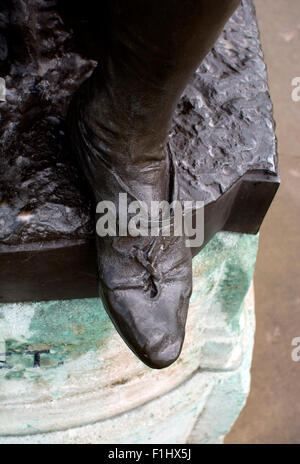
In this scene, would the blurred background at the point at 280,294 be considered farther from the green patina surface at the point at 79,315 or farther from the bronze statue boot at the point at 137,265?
the bronze statue boot at the point at 137,265

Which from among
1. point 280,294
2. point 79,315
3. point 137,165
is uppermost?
point 137,165

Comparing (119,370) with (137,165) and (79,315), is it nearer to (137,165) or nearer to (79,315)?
(79,315)

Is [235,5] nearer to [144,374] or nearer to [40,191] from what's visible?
[40,191]

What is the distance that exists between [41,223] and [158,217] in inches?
5.7

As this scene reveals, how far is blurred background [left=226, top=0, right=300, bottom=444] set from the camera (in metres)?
1.55

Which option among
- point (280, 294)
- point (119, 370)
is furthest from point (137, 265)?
point (280, 294)

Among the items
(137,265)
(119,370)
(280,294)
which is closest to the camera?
(137,265)

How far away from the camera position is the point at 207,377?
1.18 metres

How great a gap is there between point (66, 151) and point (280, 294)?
1.10 m

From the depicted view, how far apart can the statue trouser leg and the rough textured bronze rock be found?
0.05 meters

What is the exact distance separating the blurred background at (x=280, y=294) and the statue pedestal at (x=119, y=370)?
29 cm

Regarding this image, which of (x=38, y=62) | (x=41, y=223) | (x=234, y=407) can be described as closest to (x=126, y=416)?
(x=234, y=407)

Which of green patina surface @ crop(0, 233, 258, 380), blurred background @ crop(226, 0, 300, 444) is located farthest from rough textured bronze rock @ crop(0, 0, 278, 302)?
blurred background @ crop(226, 0, 300, 444)

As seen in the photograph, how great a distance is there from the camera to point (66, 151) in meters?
0.77
